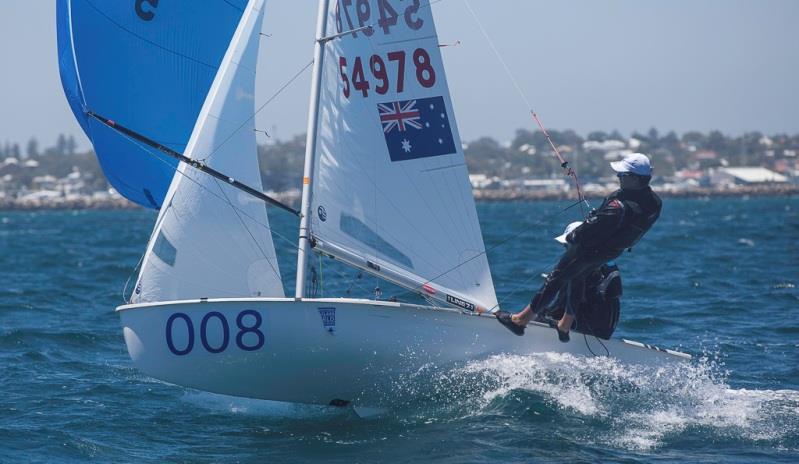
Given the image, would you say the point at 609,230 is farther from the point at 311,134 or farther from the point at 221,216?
the point at 221,216

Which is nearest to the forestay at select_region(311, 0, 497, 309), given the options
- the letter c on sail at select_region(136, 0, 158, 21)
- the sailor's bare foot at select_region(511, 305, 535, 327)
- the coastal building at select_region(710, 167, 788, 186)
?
the sailor's bare foot at select_region(511, 305, 535, 327)

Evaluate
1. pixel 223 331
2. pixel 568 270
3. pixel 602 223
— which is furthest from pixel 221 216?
pixel 602 223

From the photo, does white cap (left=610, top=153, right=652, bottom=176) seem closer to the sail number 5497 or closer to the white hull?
the white hull

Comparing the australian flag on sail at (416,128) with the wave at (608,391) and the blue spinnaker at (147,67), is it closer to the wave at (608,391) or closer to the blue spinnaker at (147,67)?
the wave at (608,391)

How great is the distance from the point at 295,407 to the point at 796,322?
20.0 feet

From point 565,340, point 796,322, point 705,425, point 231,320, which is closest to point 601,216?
point 565,340

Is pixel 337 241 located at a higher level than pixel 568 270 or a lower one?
higher

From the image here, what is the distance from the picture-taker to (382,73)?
8.19 m

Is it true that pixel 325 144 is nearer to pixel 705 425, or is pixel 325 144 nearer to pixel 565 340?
pixel 565 340

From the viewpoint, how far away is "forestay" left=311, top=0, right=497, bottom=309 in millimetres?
8133

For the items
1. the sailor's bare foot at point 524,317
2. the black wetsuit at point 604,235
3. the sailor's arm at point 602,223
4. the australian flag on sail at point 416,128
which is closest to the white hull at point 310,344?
the sailor's bare foot at point 524,317

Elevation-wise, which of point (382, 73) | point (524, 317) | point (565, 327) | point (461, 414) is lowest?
point (461, 414)

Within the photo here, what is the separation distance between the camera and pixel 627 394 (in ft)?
26.8

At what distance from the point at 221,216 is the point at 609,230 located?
279 centimetres
